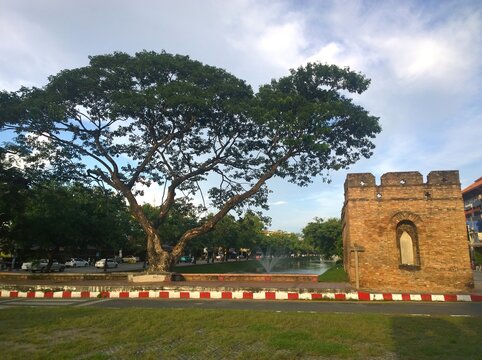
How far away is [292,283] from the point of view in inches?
780

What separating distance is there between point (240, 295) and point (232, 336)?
777cm

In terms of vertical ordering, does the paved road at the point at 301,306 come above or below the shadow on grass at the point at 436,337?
below

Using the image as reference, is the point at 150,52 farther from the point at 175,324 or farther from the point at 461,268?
the point at 461,268

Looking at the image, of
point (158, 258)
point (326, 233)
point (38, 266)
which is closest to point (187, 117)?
point (158, 258)

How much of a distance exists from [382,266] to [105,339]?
585 inches

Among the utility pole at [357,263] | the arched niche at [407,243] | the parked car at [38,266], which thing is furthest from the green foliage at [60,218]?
the arched niche at [407,243]

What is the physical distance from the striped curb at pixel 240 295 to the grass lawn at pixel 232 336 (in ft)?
15.0

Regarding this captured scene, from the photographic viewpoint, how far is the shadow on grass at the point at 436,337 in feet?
21.3

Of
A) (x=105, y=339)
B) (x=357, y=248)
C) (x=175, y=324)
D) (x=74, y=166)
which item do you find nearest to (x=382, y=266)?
(x=357, y=248)

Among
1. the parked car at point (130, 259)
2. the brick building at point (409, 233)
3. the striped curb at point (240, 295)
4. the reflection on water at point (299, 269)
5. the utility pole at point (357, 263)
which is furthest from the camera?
the parked car at point (130, 259)

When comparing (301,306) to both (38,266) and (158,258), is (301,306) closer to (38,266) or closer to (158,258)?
(158,258)

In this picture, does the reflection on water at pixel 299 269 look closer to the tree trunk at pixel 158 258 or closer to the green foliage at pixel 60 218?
the tree trunk at pixel 158 258

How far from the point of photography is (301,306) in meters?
12.9

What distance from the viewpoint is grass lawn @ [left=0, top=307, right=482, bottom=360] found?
653 centimetres
